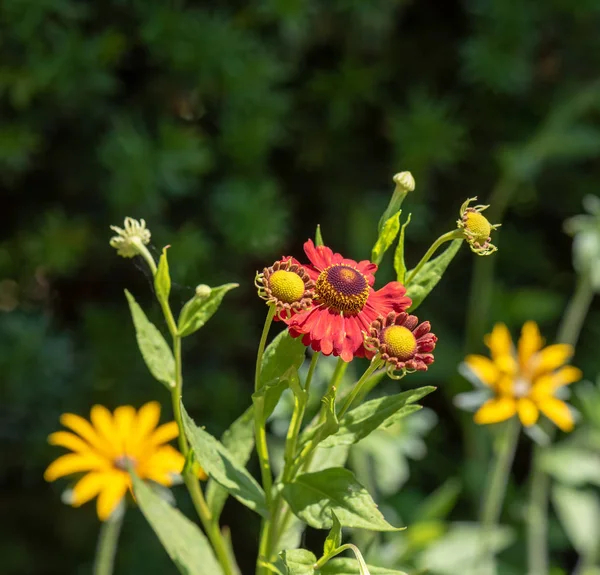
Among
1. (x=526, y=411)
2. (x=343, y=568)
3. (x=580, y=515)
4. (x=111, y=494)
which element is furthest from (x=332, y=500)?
(x=580, y=515)

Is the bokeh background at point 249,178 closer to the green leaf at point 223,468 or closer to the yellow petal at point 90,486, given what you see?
the yellow petal at point 90,486

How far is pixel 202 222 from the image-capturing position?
0.97 m

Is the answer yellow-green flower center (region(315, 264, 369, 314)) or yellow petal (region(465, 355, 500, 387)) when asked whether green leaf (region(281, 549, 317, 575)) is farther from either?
yellow petal (region(465, 355, 500, 387))

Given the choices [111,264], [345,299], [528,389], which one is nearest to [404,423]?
[528,389]

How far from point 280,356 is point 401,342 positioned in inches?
3.1

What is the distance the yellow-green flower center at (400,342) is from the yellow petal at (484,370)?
14.7 inches

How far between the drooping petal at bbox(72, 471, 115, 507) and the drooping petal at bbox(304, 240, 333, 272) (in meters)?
0.28

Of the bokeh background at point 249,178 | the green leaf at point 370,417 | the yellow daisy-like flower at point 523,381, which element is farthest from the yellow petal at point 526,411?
the green leaf at point 370,417

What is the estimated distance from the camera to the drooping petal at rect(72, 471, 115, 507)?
583mm

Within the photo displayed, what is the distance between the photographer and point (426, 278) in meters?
0.43

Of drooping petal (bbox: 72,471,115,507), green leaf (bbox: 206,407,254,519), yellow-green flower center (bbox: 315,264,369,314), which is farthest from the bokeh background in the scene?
yellow-green flower center (bbox: 315,264,369,314)

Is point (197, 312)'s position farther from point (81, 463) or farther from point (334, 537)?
point (81, 463)

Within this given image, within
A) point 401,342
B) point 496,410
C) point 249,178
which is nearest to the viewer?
point 401,342

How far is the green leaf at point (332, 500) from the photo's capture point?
0.39m
